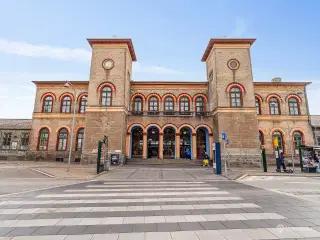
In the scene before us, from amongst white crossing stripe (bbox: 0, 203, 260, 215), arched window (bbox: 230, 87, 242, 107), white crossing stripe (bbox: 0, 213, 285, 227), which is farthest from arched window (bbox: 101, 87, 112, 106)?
white crossing stripe (bbox: 0, 213, 285, 227)

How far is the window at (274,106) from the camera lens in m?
25.5

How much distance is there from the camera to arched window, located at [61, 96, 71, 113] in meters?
26.1

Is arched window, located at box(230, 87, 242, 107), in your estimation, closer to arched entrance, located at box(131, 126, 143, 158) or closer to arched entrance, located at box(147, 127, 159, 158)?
arched entrance, located at box(147, 127, 159, 158)

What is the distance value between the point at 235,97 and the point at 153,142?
11.8 metres

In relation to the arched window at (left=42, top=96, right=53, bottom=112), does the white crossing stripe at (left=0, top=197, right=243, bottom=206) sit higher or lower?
lower

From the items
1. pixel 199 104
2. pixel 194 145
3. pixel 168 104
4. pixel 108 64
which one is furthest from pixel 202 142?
pixel 108 64

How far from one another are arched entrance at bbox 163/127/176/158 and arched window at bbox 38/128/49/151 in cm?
1629

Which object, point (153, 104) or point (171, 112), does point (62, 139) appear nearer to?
point (153, 104)

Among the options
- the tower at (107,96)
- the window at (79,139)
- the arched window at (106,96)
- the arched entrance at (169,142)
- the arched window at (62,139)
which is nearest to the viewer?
the tower at (107,96)

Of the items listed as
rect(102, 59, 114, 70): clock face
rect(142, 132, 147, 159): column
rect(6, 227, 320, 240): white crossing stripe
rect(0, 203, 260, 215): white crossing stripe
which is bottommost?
rect(0, 203, 260, 215): white crossing stripe

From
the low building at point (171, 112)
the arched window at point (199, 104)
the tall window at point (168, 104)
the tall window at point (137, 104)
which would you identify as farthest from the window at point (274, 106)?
the tall window at point (137, 104)

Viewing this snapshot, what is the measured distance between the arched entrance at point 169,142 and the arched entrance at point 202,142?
3327 millimetres

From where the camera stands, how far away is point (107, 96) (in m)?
22.3

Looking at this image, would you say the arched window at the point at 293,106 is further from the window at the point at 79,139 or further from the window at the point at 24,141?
the window at the point at 24,141
